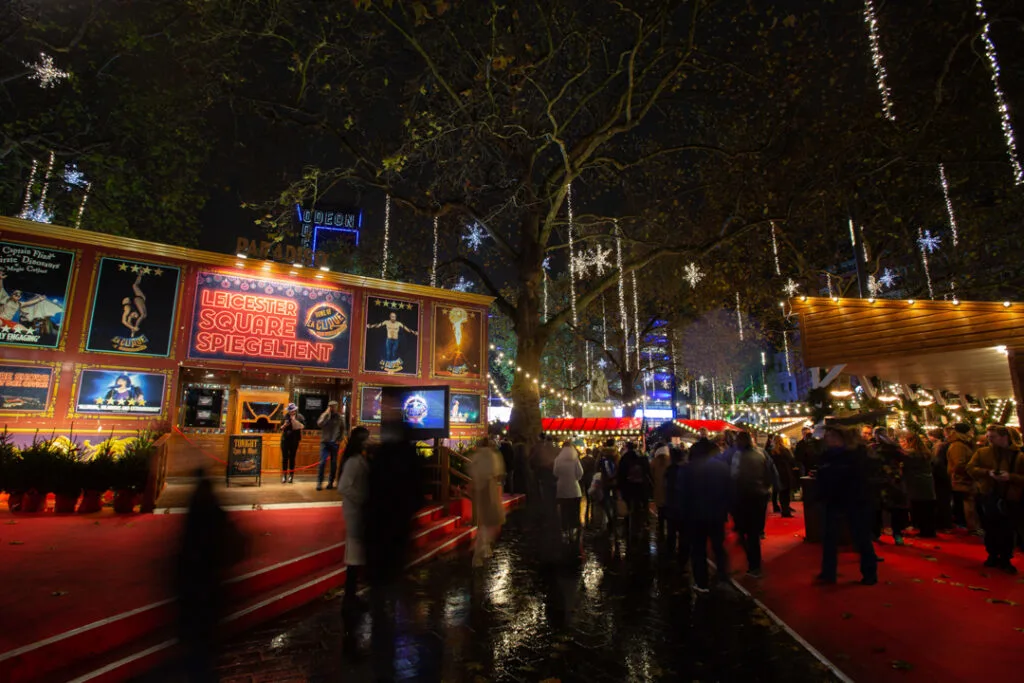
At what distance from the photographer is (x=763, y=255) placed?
21.3 metres

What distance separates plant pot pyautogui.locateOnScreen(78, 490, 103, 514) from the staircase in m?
4.68

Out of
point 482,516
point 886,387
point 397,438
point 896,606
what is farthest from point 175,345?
point 886,387

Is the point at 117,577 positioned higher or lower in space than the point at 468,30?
lower

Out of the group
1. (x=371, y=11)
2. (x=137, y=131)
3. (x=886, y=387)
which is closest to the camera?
(x=371, y=11)

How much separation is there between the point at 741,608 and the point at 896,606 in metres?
1.56

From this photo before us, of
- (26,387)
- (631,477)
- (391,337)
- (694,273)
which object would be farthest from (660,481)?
(694,273)

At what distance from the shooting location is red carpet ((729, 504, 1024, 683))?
4.07 m

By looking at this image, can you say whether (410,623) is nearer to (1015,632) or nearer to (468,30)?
(1015,632)

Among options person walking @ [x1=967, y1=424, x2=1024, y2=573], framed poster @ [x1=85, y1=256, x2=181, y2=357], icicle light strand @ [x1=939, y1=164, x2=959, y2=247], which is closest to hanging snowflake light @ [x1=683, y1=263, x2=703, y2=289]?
icicle light strand @ [x1=939, y1=164, x2=959, y2=247]

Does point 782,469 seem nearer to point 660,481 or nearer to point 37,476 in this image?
point 660,481

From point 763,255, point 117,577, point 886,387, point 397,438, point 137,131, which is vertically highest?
point 137,131

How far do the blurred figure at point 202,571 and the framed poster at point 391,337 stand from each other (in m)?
12.1

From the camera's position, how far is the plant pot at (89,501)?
8555mm

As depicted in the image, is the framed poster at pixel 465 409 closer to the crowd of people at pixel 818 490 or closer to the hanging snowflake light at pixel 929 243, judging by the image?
the crowd of people at pixel 818 490
